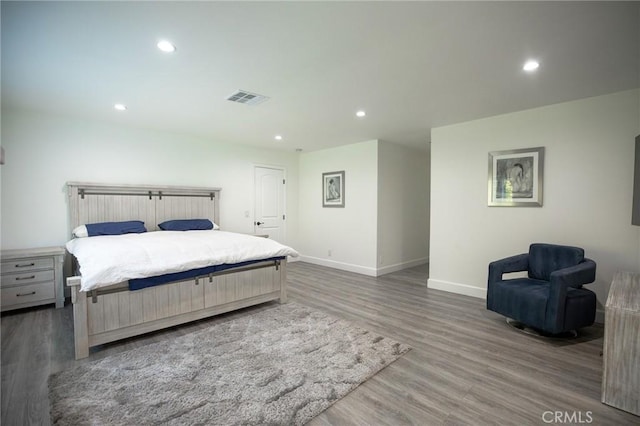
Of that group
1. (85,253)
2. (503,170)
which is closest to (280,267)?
(85,253)

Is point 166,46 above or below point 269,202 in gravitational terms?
above

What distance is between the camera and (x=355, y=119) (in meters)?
4.11

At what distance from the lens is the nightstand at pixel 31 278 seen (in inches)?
133

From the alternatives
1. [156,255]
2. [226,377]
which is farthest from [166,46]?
[226,377]

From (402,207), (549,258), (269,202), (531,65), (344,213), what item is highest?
(531,65)

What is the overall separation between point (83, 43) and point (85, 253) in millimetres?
1887

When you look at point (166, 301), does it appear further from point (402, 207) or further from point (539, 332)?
point (402, 207)

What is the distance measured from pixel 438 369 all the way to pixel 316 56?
2.74 meters

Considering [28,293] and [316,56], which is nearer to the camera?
[316,56]

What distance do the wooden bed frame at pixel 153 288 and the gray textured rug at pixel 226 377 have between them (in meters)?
0.29

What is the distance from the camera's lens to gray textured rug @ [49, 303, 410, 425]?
1811 mm

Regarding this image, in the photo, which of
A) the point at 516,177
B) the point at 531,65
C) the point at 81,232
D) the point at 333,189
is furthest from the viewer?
the point at 333,189

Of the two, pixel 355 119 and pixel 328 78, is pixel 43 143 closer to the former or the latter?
pixel 328 78

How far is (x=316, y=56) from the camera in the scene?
2.38 metres
